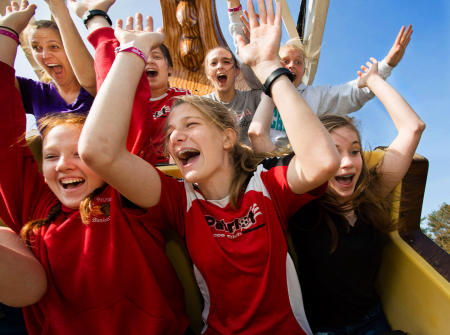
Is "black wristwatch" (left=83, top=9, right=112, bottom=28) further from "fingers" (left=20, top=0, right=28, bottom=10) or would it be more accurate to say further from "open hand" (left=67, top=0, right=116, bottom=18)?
"fingers" (left=20, top=0, right=28, bottom=10)

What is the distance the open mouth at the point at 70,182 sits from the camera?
68 centimetres

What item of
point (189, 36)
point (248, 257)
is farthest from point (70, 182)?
point (189, 36)

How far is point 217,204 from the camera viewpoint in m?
0.74

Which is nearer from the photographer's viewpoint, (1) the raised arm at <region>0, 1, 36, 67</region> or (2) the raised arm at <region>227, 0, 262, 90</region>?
(1) the raised arm at <region>0, 1, 36, 67</region>

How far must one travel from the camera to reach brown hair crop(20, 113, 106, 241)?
0.65 metres

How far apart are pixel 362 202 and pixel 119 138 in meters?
0.68

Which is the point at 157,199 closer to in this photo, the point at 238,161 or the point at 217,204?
the point at 217,204

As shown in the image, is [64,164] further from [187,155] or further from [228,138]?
[228,138]

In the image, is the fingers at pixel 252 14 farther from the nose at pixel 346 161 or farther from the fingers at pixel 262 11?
the nose at pixel 346 161

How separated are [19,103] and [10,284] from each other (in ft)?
1.40

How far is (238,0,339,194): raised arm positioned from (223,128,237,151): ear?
0.68 feet

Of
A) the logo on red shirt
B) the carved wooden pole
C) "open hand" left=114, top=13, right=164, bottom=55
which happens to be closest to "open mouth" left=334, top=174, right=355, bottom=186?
the logo on red shirt

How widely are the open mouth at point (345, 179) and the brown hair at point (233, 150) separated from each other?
0.67 ft

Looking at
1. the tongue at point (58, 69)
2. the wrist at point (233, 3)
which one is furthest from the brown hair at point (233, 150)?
the wrist at point (233, 3)
